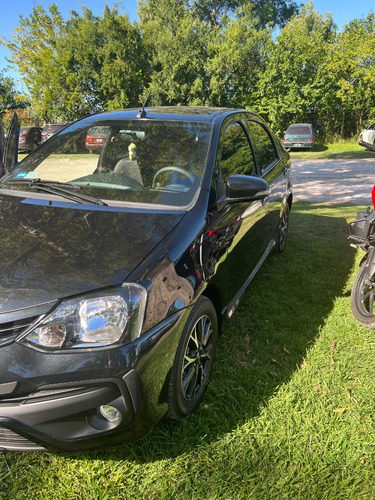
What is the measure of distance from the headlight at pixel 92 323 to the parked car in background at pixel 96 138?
5.67 ft

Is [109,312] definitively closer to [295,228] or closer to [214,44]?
[295,228]

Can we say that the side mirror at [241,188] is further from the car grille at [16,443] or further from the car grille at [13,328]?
the car grille at [16,443]

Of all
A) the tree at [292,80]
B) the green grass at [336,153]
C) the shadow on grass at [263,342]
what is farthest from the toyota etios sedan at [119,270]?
the tree at [292,80]

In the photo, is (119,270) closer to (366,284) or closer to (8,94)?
(366,284)

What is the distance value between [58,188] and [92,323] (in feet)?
4.12

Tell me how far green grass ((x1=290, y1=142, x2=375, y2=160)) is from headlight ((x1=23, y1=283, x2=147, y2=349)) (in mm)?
17418

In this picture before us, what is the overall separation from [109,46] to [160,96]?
A: 531 cm

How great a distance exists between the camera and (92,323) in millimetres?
1685

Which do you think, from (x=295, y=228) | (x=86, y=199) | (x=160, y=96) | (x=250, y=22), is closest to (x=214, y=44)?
(x=250, y=22)

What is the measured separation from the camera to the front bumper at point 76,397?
163cm

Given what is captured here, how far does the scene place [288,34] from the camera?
26.7 metres

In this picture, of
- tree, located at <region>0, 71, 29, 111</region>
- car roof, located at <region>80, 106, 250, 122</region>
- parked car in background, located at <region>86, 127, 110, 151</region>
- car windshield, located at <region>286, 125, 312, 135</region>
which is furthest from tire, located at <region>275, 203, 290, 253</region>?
tree, located at <region>0, 71, 29, 111</region>

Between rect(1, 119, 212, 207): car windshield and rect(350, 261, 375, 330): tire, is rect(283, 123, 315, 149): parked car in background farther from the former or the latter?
rect(1, 119, 212, 207): car windshield

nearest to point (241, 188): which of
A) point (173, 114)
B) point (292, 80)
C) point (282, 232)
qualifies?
point (173, 114)
